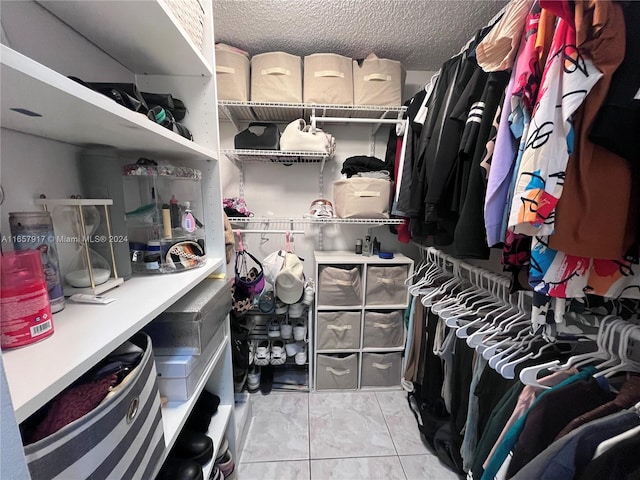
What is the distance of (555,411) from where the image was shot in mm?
627

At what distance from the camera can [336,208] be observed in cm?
167

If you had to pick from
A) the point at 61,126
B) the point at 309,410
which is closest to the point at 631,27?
the point at 61,126

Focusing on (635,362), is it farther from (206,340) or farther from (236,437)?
(236,437)

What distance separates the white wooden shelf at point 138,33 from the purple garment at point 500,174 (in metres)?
0.91

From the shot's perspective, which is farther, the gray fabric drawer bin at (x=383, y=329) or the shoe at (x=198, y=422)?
the gray fabric drawer bin at (x=383, y=329)

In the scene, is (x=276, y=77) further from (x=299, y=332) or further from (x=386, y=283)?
(x=299, y=332)

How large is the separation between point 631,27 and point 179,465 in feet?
5.24

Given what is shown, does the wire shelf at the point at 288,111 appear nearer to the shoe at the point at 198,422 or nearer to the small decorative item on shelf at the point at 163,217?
the small decorative item on shelf at the point at 163,217

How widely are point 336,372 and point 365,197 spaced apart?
117 cm

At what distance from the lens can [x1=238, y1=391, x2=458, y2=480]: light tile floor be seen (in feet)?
4.27

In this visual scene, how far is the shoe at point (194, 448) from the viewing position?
882 mm

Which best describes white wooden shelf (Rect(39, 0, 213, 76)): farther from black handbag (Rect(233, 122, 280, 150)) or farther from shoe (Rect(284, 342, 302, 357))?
shoe (Rect(284, 342, 302, 357))

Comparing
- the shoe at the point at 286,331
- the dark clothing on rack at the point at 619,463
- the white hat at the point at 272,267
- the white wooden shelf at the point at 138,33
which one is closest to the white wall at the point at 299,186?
the white hat at the point at 272,267

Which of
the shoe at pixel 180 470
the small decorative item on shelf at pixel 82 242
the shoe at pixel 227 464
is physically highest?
the small decorative item on shelf at pixel 82 242
